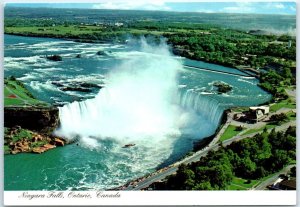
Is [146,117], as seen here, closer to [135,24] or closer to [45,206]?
[135,24]

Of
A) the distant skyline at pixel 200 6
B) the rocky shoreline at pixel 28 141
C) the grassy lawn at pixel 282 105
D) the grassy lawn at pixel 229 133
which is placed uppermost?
the distant skyline at pixel 200 6

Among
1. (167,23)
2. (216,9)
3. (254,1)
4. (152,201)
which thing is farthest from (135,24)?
(152,201)

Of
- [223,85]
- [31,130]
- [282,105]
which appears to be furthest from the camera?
[223,85]

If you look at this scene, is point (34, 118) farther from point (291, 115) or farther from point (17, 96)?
point (291, 115)

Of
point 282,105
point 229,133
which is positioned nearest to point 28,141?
point 229,133

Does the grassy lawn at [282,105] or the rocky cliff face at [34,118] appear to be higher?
the grassy lawn at [282,105]

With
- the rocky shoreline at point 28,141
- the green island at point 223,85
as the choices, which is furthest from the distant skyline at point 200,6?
the rocky shoreline at point 28,141

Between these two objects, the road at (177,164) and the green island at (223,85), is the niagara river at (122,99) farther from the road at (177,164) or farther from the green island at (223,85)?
the road at (177,164)

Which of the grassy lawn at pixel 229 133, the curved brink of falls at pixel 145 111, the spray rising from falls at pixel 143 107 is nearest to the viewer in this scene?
the grassy lawn at pixel 229 133
